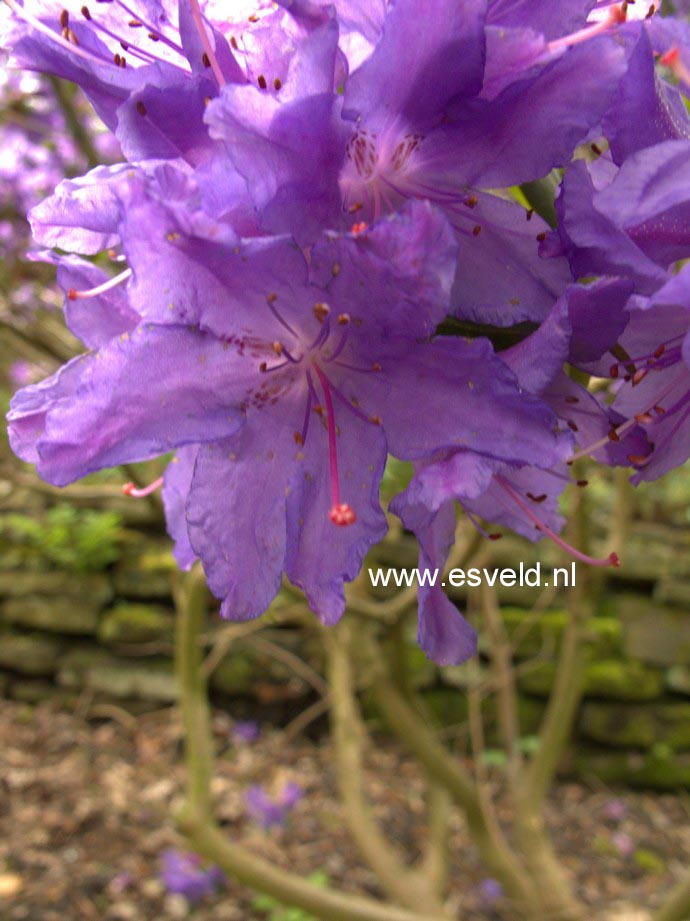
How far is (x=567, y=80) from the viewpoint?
48cm

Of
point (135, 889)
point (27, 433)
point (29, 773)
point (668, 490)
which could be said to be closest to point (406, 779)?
point (135, 889)

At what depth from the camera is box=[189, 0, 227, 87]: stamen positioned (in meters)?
0.47

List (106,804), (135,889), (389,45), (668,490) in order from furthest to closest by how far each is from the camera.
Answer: (668,490) < (106,804) < (135,889) < (389,45)

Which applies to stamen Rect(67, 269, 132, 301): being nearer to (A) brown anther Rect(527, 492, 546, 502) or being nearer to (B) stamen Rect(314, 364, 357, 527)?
(B) stamen Rect(314, 364, 357, 527)

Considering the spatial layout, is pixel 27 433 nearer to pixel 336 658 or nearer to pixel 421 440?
pixel 421 440

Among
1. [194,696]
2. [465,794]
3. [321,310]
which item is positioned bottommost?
[465,794]

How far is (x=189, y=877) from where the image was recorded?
361cm

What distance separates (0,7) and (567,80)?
0.41 m

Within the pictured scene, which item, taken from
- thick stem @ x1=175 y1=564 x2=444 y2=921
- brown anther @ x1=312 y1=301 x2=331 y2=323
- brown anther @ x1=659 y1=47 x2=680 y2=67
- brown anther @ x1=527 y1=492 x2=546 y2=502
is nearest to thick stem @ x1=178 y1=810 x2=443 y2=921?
thick stem @ x1=175 y1=564 x2=444 y2=921

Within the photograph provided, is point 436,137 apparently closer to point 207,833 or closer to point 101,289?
point 101,289

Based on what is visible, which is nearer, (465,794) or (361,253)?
(361,253)

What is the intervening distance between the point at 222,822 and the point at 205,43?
4242mm

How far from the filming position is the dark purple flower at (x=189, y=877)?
3598mm

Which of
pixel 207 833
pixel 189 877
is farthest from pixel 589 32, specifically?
pixel 189 877
